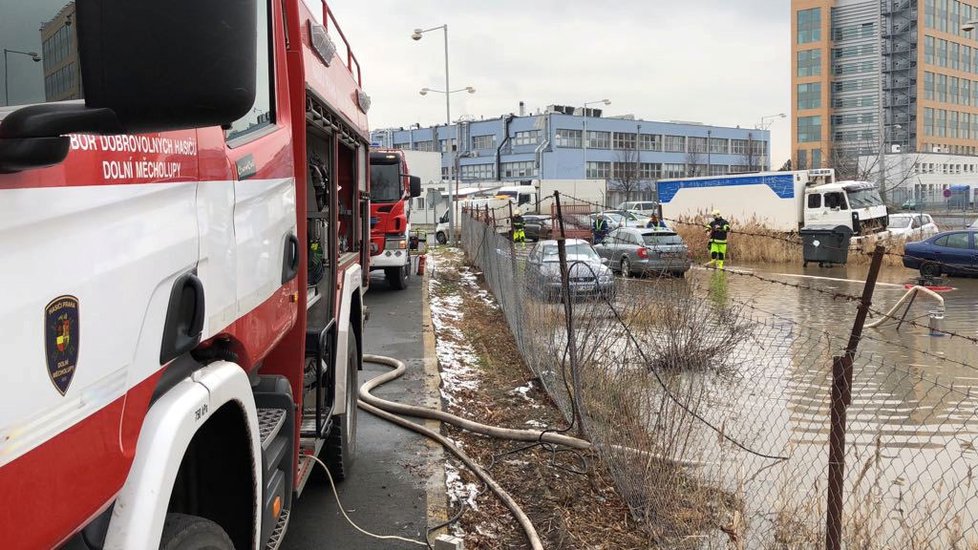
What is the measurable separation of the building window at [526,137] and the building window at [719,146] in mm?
27656

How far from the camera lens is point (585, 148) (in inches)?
3150

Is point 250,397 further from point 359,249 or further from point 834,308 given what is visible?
point 834,308

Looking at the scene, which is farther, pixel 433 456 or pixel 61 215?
pixel 433 456

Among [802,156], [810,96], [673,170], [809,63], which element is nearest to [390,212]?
[802,156]

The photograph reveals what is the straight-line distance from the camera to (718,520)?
4.59 meters

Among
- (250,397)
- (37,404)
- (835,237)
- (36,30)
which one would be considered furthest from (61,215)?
(835,237)

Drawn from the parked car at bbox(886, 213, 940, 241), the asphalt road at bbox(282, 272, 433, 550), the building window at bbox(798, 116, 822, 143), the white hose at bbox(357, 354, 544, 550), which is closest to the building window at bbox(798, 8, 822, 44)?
the building window at bbox(798, 116, 822, 143)

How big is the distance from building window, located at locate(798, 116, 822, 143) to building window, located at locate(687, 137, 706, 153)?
11.9 meters

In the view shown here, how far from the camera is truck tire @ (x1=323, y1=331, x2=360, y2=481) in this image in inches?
208

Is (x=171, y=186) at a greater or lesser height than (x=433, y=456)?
greater

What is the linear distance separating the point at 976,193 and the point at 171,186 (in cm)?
7946

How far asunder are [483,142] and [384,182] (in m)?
79.1

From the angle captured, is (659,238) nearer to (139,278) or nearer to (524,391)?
(524,391)

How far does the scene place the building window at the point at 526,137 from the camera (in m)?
86.4
